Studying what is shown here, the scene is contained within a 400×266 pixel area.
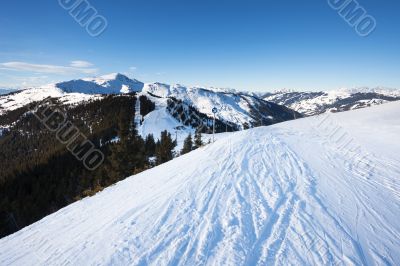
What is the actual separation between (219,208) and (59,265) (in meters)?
5.03

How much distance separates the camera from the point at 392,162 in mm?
14227

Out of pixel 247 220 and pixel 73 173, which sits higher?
pixel 247 220

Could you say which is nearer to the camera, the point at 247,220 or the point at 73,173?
the point at 247,220

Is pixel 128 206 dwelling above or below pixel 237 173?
below

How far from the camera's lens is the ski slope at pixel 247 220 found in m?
6.90

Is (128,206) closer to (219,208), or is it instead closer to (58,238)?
(58,238)

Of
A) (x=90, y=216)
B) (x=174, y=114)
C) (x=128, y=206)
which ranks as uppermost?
(x=128, y=206)

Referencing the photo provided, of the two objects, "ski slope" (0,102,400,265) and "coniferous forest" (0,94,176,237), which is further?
"coniferous forest" (0,94,176,237)

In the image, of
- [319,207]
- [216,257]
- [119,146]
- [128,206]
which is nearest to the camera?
[216,257]

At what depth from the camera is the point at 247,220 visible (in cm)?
846

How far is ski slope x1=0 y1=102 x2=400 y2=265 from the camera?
272 inches

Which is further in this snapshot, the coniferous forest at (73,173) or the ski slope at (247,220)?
the coniferous forest at (73,173)

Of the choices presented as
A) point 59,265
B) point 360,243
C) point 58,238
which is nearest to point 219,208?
point 360,243

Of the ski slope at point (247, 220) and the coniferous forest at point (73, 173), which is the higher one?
the ski slope at point (247, 220)
